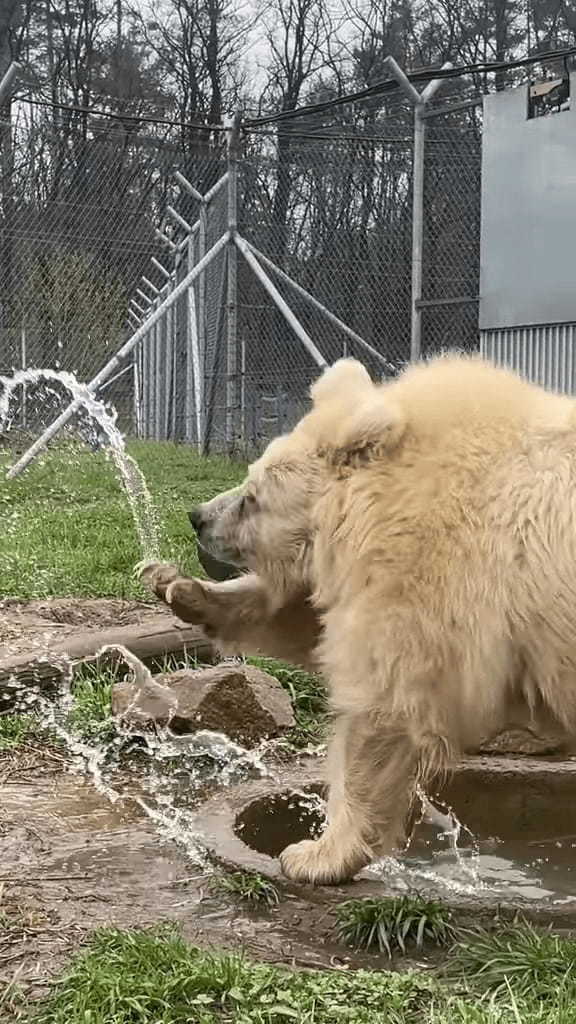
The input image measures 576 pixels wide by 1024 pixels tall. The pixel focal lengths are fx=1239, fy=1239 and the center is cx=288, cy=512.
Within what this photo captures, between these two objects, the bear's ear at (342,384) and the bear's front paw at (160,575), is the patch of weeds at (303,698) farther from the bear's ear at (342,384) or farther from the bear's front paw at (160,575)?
the bear's ear at (342,384)

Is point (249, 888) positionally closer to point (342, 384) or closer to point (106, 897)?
point (106, 897)

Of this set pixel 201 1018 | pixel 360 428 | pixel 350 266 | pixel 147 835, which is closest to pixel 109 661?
pixel 147 835

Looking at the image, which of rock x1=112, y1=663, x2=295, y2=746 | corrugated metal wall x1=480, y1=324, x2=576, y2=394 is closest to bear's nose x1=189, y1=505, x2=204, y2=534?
rock x1=112, y1=663, x2=295, y2=746

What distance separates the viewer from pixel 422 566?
317cm

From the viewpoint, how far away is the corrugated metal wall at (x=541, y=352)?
27.5ft

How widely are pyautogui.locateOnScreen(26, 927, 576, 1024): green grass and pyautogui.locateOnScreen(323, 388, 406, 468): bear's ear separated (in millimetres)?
1323

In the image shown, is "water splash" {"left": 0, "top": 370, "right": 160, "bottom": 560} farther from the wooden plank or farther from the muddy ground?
the muddy ground

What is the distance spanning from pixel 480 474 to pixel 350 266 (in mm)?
8496

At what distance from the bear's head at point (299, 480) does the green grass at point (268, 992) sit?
4.07 ft

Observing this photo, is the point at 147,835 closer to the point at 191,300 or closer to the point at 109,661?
the point at 109,661

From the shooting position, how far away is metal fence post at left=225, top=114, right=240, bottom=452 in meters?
11.1

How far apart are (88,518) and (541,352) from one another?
11.3ft

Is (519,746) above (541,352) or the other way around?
the other way around

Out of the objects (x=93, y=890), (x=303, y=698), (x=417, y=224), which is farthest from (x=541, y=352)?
(x=93, y=890)
